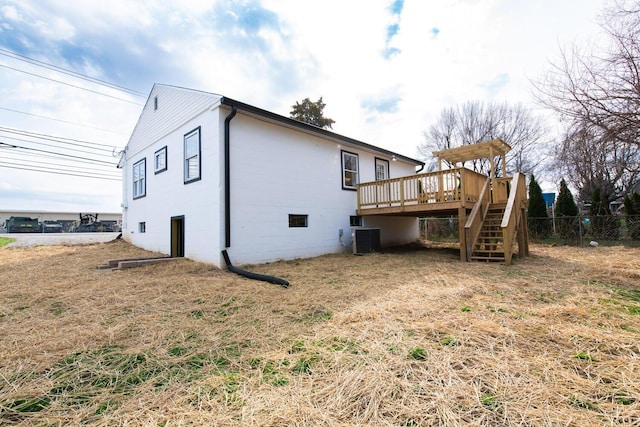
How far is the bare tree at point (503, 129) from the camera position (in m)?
18.7

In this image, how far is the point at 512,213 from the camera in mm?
7328

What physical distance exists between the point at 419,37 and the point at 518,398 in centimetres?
982

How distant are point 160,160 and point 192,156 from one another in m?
2.51

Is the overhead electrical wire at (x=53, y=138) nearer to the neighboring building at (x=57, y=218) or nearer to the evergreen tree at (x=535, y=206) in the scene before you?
the neighboring building at (x=57, y=218)

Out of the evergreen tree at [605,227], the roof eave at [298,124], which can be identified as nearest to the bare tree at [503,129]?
the evergreen tree at [605,227]

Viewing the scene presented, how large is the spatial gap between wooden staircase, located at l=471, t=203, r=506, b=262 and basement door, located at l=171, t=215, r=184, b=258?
27.4ft

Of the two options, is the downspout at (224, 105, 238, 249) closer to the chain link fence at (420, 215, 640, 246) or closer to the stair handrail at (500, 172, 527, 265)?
the stair handrail at (500, 172, 527, 265)

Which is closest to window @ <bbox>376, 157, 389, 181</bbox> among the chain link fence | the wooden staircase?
the wooden staircase

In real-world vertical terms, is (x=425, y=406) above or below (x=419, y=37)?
below

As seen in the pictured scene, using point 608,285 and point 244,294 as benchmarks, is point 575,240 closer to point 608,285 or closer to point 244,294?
point 608,285

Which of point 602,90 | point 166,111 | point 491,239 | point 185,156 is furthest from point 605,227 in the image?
point 166,111

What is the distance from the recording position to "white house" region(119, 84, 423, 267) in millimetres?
6852

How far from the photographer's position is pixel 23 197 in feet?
134

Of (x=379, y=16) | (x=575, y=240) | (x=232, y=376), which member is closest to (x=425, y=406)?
(x=232, y=376)
